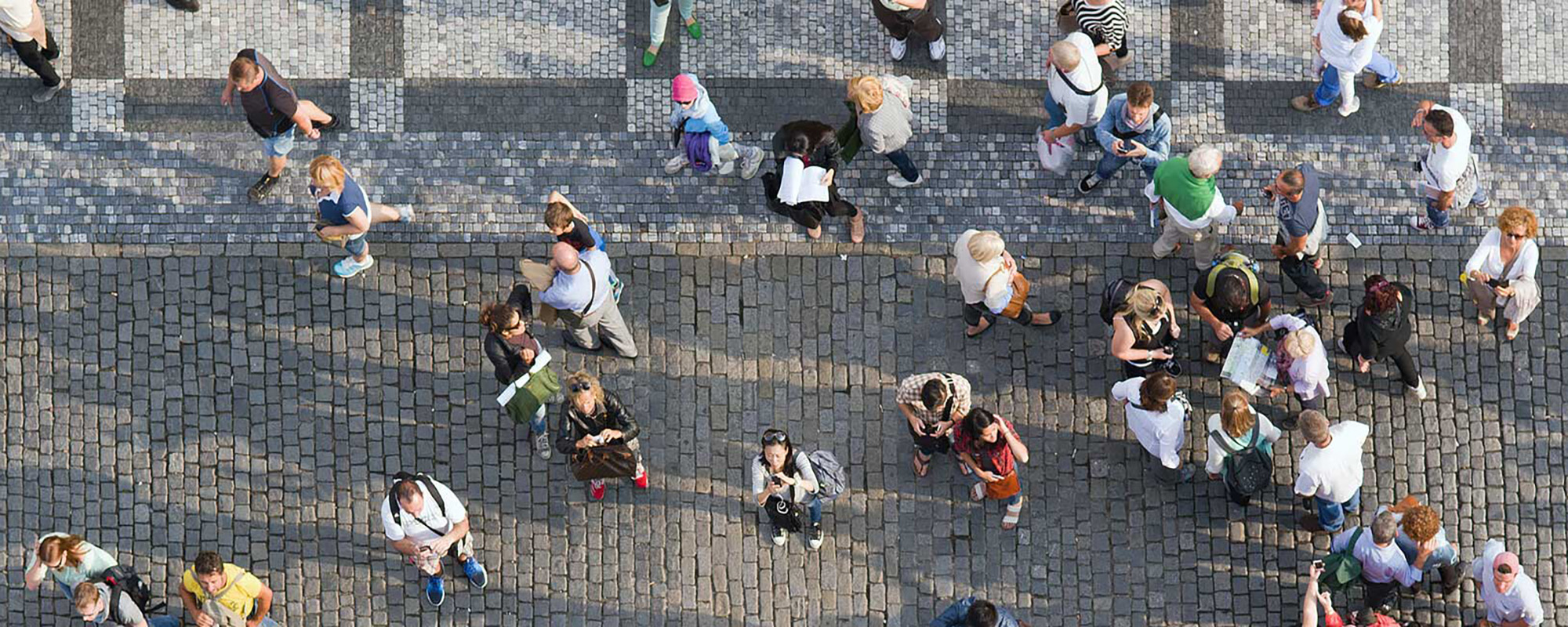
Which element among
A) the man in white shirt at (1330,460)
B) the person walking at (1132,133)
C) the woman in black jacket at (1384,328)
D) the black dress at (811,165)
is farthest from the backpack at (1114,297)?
the black dress at (811,165)

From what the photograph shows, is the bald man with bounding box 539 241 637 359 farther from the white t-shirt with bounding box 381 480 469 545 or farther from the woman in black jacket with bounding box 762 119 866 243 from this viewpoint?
the white t-shirt with bounding box 381 480 469 545

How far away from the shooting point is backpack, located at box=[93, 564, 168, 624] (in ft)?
39.5

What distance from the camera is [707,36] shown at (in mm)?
13648

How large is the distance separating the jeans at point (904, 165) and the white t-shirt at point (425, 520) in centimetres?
413

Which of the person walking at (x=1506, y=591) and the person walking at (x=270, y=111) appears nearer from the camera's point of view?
the person walking at (x=1506, y=591)

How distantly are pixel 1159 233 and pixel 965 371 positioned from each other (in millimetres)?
1877

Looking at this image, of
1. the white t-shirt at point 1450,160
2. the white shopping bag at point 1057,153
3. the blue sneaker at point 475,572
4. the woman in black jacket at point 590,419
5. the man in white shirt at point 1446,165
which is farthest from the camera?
the white shopping bag at point 1057,153

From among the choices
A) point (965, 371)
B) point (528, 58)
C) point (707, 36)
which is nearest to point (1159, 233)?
point (965, 371)

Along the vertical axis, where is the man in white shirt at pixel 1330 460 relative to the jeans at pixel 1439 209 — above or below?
below

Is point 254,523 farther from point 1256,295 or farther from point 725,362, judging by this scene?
point 1256,295

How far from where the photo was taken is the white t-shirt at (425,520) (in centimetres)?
1161

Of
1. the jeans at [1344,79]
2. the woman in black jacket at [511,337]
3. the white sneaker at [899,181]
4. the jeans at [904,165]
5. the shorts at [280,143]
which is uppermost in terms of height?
the jeans at [1344,79]

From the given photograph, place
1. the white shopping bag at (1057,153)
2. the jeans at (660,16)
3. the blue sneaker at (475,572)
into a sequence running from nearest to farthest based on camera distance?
the blue sneaker at (475,572) → the white shopping bag at (1057,153) → the jeans at (660,16)

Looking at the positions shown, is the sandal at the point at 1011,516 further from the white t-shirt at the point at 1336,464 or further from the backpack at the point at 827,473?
the white t-shirt at the point at 1336,464
